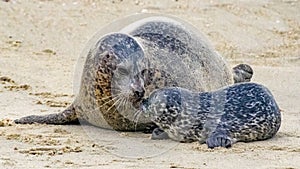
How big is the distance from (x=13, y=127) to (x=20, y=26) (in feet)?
16.3

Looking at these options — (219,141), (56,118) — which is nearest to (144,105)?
(219,141)

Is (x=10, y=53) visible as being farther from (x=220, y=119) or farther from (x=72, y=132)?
(x=220, y=119)

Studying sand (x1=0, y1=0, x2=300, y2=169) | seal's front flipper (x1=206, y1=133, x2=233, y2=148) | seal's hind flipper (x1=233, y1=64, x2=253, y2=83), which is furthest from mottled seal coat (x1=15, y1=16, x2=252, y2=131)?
seal's hind flipper (x1=233, y1=64, x2=253, y2=83)

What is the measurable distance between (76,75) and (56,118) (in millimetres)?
465

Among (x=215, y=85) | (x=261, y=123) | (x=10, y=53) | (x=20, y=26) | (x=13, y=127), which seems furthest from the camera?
(x=20, y=26)

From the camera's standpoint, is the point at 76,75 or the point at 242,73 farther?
the point at 242,73

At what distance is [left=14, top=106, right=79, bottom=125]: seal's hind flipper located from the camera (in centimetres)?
717

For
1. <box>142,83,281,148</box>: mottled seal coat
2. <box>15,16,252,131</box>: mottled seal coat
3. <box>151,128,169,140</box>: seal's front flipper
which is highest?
<box>15,16,252,131</box>: mottled seal coat

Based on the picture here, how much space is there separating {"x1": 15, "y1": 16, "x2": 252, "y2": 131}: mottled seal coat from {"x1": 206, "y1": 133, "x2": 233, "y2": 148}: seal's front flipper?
1.82 feet

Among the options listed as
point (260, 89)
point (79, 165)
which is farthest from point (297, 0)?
point (79, 165)

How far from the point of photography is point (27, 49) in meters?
11.2

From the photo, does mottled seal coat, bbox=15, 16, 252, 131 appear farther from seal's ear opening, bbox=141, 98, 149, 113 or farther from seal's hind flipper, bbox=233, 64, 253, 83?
seal's hind flipper, bbox=233, 64, 253, 83

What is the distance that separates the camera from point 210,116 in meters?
6.53

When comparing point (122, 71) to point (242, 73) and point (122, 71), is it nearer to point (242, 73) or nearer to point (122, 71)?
point (122, 71)
